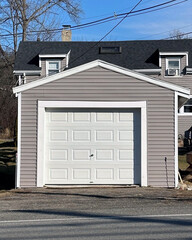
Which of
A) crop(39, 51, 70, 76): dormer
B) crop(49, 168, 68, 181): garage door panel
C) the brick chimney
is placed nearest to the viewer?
crop(49, 168, 68, 181): garage door panel

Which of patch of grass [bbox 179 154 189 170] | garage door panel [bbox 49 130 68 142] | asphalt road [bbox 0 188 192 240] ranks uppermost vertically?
garage door panel [bbox 49 130 68 142]

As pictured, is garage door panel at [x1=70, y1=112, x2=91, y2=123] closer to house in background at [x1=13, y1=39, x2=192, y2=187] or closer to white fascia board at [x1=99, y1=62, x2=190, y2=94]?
house in background at [x1=13, y1=39, x2=192, y2=187]

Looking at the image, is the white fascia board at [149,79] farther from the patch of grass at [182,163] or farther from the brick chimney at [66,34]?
the brick chimney at [66,34]

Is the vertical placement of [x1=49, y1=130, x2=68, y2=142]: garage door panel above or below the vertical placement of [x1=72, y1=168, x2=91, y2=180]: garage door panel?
A: above

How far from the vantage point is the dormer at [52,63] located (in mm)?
28223

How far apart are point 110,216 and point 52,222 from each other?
1.19 m

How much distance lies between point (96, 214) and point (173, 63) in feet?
68.5

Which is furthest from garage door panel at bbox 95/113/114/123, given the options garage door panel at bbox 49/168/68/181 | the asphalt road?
the asphalt road

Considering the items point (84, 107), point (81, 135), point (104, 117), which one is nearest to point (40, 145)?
point (81, 135)

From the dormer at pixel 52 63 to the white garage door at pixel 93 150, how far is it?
15.1 meters

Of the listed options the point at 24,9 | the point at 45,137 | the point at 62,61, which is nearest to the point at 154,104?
the point at 45,137

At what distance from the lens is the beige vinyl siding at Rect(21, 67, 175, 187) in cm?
1341

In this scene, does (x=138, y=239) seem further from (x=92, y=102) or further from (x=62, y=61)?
(x=62, y=61)

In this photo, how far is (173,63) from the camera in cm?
2834
